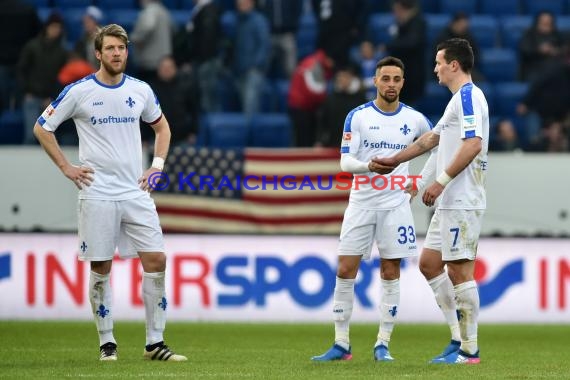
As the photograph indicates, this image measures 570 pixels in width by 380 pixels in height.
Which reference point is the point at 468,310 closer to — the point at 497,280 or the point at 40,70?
the point at 497,280

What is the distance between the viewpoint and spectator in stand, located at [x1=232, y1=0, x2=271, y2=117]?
58.7ft

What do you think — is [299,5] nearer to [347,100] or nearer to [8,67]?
[347,100]

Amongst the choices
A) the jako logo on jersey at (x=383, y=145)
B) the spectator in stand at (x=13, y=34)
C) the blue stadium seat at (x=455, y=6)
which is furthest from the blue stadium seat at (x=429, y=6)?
the jako logo on jersey at (x=383, y=145)

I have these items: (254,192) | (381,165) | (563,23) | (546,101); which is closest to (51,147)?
(381,165)

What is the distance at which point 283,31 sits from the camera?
735 inches

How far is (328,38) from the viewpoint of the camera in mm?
18062

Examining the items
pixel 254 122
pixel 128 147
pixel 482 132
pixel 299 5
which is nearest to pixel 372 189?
pixel 482 132

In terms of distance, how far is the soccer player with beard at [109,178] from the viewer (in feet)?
32.2

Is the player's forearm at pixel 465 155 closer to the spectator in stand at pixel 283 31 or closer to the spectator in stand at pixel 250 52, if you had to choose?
the spectator in stand at pixel 250 52

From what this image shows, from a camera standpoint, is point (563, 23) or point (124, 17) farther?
point (563, 23)

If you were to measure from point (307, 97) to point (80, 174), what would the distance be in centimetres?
790

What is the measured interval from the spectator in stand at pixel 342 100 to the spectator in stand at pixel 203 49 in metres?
2.14

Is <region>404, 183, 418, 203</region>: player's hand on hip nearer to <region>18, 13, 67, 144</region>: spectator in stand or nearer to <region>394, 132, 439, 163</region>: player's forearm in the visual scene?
<region>394, 132, 439, 163</region>: player's forearm

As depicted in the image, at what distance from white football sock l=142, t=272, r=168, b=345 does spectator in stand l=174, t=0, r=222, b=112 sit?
7.98 meters
